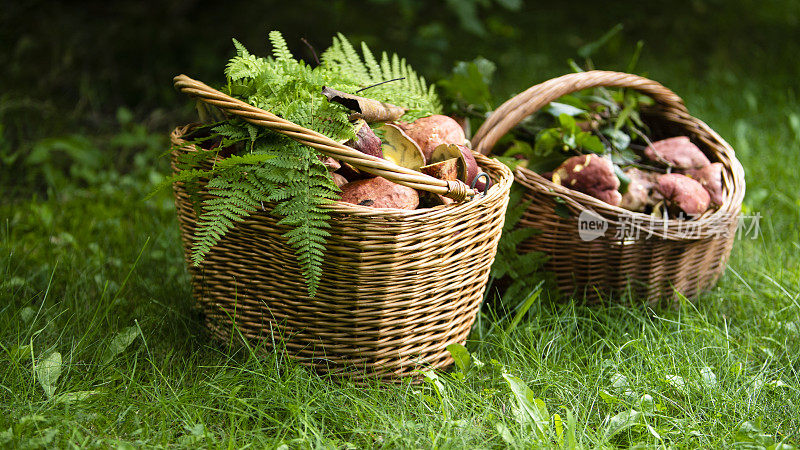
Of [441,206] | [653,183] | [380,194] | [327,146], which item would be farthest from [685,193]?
[327,146]

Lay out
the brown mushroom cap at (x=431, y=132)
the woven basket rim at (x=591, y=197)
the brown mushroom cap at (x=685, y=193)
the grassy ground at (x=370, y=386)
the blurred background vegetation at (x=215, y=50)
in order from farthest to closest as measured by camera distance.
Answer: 1. the blurred background vegetation at (x=215, y=50)
2. the brown mushroom cap at (x=685, y=193)
3. the woven basket rim at (x=591, y=197)
4. the brown mushroom cap at (x=431, y=132)
5. the grassy ground at (x=370, y=386)

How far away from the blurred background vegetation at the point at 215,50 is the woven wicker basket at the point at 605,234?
58 cm

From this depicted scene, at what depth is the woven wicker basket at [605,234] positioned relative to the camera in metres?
1.91

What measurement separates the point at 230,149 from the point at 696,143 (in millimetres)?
1788

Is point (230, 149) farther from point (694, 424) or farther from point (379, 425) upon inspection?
point (694, 424)

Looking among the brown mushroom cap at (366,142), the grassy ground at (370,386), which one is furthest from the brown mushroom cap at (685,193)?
the brown mushroom cap at (366,142)

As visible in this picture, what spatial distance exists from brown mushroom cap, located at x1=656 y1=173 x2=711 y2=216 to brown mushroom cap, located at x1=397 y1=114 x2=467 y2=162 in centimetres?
73

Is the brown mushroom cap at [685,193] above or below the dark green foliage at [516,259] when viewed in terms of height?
above

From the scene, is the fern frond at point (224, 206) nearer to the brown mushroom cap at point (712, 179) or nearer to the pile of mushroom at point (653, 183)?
the pile of mushroom at point (653, 183)

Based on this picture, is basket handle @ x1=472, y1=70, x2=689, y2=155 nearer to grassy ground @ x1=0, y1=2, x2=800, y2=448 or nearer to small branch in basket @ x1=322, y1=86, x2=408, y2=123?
small branch in basket @ x1=322, y1=86, x2=408, y2=123

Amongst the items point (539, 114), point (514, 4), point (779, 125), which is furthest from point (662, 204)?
point (779, 125)

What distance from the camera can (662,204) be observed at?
80.8 inches

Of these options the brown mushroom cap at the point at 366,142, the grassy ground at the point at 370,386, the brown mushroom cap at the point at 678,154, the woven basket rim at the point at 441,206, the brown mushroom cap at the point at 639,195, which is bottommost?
the grassy ground at the point at 370,386

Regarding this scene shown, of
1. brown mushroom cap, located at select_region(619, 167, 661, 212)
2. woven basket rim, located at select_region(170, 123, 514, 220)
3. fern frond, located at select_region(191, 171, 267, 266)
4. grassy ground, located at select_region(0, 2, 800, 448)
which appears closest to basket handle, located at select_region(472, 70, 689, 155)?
woven basket rim, located at select_region(170, 123, 514, 220)
